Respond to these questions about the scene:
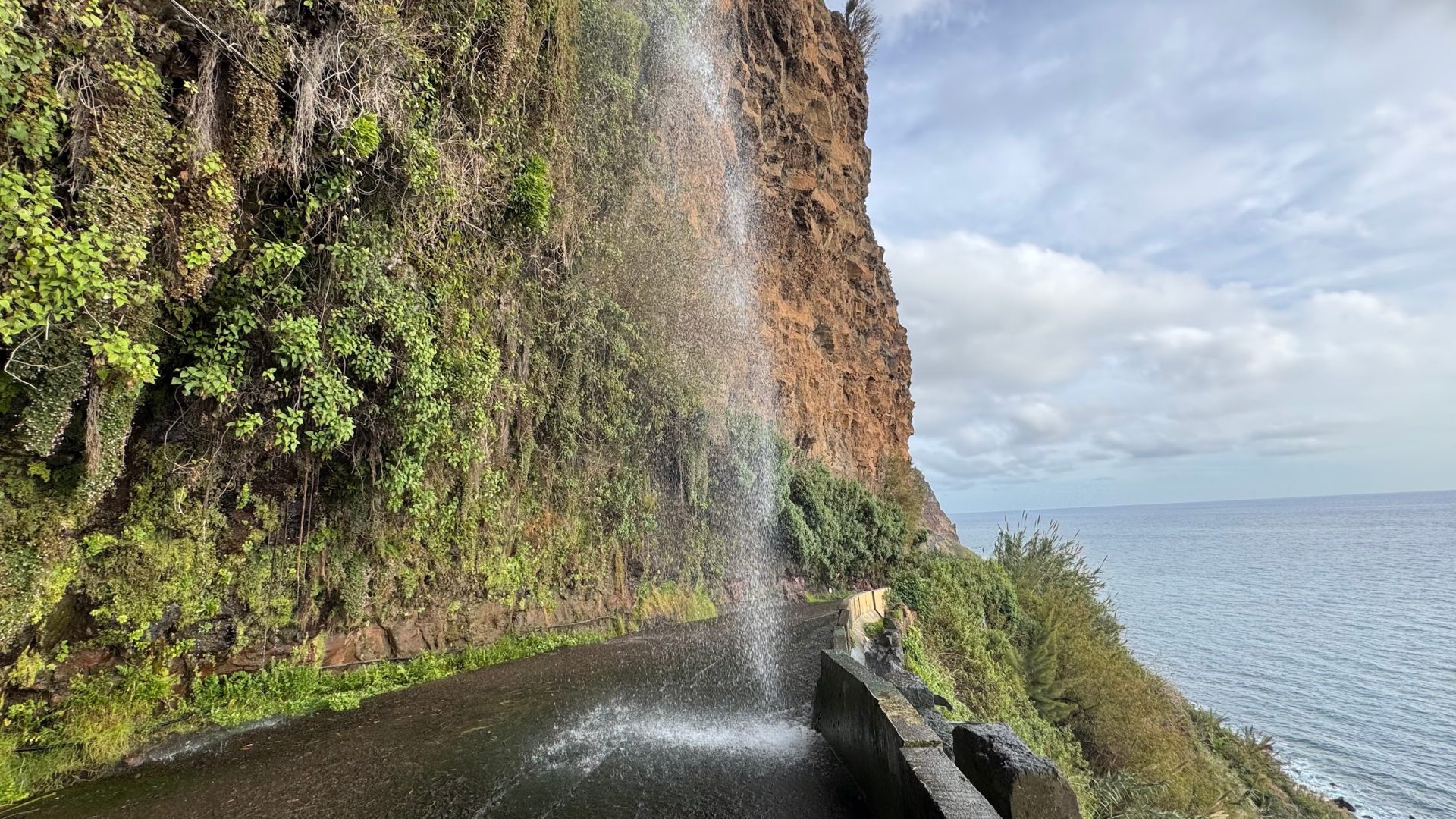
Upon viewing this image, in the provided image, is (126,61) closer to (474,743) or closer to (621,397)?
(474,743)

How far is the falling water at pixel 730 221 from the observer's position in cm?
1636

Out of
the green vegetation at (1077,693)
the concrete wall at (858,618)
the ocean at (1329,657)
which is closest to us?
the concrete wall at (858,618)

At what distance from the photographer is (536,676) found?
8906mm

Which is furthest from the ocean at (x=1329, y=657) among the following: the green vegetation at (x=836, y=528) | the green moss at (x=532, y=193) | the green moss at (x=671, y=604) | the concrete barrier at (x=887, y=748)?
the green moss at (x=532, y=193)

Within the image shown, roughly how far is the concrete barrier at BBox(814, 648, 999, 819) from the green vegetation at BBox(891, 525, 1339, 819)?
3418 millimetres

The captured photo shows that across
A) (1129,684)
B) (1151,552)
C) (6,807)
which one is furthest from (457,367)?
(1151,552)

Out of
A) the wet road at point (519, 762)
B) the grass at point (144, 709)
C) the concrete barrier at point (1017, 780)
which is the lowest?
the wet road at point (519, 762)

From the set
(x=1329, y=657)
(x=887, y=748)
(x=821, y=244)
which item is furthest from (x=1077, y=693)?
(x=1329, y=657)

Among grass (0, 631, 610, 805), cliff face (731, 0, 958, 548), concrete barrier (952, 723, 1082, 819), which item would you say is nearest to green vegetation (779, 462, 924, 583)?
cliff face (731, 0, 958, 548)

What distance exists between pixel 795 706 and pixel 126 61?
871 centimetres

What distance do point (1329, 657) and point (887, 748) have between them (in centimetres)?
3264

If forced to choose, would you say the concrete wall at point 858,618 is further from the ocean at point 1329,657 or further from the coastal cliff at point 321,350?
the ocean at point 1329,657

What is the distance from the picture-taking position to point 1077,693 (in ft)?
41.2

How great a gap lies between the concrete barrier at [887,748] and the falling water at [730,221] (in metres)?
6.87
